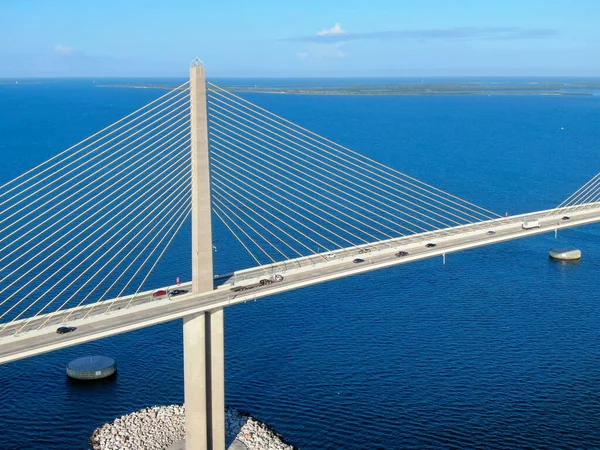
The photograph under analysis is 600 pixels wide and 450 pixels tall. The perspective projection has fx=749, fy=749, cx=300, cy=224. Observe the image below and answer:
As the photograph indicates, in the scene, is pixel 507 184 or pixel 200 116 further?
pixel 507 184

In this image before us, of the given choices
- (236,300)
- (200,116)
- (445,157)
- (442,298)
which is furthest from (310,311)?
(445,157)

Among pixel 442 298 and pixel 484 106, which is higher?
pixel 484 106

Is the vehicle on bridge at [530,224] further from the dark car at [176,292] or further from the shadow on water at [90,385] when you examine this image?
the shadow on water at [90,385]

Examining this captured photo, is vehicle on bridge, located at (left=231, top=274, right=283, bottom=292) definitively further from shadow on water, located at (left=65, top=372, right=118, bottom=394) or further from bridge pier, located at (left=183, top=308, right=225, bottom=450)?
shadow on water, located at (left=65, top=372, right=118, bottom=394)

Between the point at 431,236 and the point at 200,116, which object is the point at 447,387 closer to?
the point at 431,236

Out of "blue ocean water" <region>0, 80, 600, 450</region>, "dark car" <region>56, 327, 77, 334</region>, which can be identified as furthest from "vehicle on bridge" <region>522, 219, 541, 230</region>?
"dark car" <region>56, 327, 77, 334</region>

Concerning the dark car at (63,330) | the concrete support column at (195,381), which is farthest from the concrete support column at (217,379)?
the dark car at (63,330)
